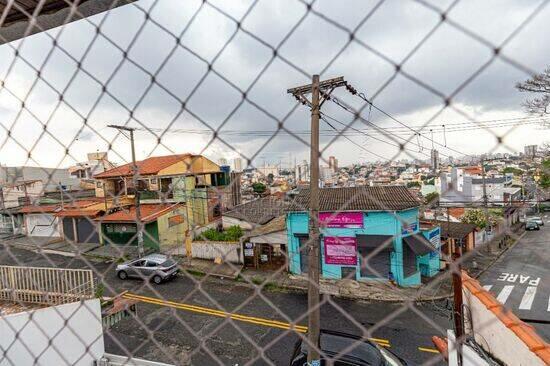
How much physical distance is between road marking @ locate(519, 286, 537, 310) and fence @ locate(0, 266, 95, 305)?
9021mm

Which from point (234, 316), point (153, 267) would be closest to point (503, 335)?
point (234, 316)

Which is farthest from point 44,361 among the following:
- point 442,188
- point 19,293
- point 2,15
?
point 442,188

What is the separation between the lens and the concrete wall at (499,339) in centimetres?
168

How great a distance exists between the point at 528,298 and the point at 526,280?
151 centimetres

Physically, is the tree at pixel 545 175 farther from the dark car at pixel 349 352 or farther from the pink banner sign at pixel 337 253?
the pink banner sign at pixel 337 253

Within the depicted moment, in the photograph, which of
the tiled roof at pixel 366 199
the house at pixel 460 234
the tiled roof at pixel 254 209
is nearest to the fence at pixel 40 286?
the tiled roof at pixel 254 209

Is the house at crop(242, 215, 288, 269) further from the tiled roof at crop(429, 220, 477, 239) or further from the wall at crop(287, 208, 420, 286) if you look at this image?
the tiled roof at crop(429, 220, 477, 239)

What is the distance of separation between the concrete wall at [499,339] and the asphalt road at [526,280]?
4.76 meters

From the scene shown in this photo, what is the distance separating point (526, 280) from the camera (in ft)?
30.2

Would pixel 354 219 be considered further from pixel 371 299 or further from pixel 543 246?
pixel 543 246

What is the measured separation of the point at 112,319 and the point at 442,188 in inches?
195

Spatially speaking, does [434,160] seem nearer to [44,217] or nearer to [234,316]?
[44,217]

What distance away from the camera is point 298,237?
30.6 ft

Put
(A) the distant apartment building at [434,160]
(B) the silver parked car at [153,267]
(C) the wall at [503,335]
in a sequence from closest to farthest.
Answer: (A) the distant apartment building at [434,160], (C) the wall at [503,335], (B) the silver parked car at [153,267]
